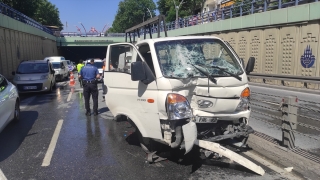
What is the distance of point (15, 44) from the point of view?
Result: 1037 inches

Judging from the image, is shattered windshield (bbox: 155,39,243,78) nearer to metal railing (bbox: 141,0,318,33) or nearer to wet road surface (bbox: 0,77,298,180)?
wet road surface (bbox: 0,77,298,180)

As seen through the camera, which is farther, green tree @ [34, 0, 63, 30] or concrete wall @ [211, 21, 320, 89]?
green tree @ [34, 0, 63, 30]

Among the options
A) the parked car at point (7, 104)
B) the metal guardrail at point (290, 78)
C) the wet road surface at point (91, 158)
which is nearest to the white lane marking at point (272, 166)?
the wet road surface at point (91, 158)

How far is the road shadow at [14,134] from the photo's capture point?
631 cm

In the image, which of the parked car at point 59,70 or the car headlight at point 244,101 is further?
the parked car at point 59,70

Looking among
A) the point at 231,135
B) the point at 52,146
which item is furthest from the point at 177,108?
the point at 52,146

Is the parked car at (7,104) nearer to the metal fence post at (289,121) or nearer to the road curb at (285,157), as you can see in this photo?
the road curb at (285,157)

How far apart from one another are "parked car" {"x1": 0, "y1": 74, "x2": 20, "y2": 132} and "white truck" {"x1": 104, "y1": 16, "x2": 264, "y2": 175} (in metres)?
3.00

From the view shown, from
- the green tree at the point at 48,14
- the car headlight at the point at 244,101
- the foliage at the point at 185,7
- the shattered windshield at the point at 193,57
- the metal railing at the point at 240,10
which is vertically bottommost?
the car headlight at the point at 244,101

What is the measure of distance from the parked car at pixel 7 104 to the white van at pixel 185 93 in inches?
118

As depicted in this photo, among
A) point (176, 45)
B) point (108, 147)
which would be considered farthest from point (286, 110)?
point (108, 147)

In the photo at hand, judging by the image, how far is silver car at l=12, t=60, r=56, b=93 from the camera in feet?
51.4

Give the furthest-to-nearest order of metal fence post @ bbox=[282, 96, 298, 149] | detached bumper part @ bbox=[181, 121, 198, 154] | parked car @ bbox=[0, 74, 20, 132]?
1. parked car @ bbox=[0, 74, 20, 132]
2. metal fence post @ bbox=[282, 96, 298, 149]
3. detached bumper part @ bbox=[181, 121, 198, 154]

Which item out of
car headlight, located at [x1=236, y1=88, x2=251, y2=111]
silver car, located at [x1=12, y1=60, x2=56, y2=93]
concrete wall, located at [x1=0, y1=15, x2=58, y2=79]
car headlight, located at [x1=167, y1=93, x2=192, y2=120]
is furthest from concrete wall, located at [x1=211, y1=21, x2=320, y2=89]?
concrete wall, located at [x1=0, y1=15, x2=58, y2=79]
